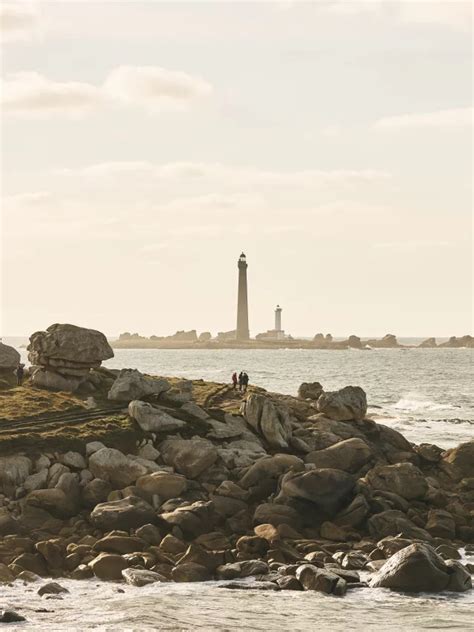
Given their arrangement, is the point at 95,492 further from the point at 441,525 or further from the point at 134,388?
the point at 441,525

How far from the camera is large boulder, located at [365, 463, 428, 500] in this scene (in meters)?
43.9

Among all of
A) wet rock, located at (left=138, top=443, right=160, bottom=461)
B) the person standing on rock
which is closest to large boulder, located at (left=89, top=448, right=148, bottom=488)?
wet rock, located at (left=138, top=443, right=160, bottom=461)

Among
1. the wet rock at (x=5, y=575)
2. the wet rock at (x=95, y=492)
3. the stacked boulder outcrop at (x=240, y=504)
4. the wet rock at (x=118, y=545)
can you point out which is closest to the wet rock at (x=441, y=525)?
the stacked boulder outcrop at (x=240, y=504)

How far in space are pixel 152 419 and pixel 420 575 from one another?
761 inches

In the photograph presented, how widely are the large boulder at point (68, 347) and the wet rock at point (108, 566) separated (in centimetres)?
2293

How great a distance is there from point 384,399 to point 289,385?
834 inches

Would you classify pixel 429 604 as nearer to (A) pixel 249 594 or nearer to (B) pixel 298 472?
(A) pixel 249 594

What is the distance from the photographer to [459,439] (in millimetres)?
68250

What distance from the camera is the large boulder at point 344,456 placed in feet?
155

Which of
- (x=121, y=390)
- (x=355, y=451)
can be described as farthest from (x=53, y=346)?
(x=355, y=451)

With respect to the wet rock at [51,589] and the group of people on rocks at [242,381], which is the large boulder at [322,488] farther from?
the group of people on rocks at [242,381]

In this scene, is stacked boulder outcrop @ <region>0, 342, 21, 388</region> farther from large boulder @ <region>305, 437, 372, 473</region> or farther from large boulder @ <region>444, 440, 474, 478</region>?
large boulder @ <region>444, 440, 474, 478</region>

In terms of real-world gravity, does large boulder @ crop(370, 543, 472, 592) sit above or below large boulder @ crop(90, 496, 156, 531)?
below

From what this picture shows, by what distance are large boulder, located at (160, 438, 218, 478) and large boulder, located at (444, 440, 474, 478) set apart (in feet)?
42.2
